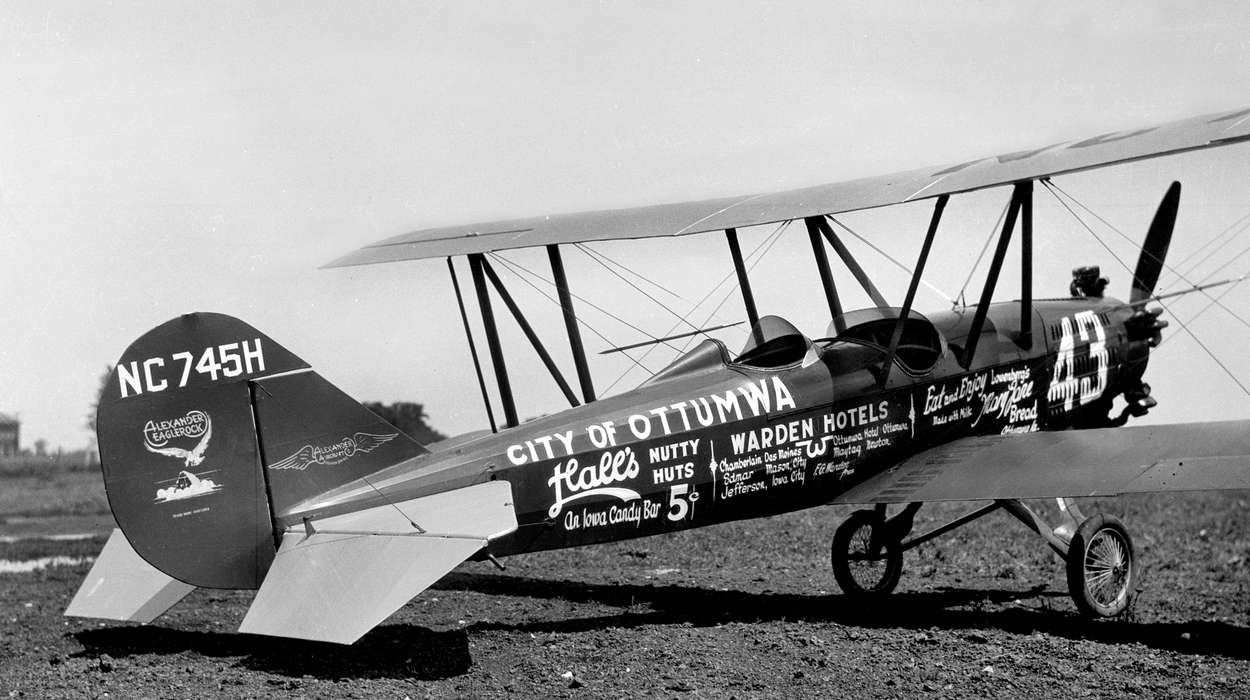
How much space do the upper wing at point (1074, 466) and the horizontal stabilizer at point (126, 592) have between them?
493 cm

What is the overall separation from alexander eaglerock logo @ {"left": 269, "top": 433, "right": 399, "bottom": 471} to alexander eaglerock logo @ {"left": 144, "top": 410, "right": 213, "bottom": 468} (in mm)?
422

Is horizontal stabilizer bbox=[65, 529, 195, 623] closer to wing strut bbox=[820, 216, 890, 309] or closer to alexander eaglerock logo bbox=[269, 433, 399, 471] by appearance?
alexander eaglerock logo bbox=[269, 433, 399, 471]

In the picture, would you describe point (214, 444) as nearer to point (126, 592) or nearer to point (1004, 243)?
point (126, 592)

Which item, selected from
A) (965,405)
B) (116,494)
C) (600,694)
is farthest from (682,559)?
(116,494)

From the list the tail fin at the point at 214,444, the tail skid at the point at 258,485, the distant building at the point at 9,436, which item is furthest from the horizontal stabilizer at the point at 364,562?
the distant building at the point at 9,436

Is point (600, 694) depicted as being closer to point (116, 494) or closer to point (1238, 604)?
point (116, 494)

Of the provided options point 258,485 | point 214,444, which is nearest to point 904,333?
point 258,485

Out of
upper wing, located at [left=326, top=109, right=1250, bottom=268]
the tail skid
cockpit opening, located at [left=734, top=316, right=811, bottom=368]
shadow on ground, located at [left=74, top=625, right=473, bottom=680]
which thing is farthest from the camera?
cockpit opening, located at [left=734, top=316, right=811, bottom=368]

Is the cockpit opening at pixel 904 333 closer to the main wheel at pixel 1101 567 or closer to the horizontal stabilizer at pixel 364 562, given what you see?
the main wheel at pixel 1101 567

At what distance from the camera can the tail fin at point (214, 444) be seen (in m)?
6.96

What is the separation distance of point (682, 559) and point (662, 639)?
460cm

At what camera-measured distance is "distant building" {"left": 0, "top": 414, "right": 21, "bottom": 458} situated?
1565 cm

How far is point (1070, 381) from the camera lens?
11.5m

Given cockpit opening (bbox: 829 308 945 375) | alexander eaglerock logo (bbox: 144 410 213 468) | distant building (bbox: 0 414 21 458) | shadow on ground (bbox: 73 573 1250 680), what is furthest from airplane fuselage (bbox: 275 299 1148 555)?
distant building (bbox: 0 414 21 458)
